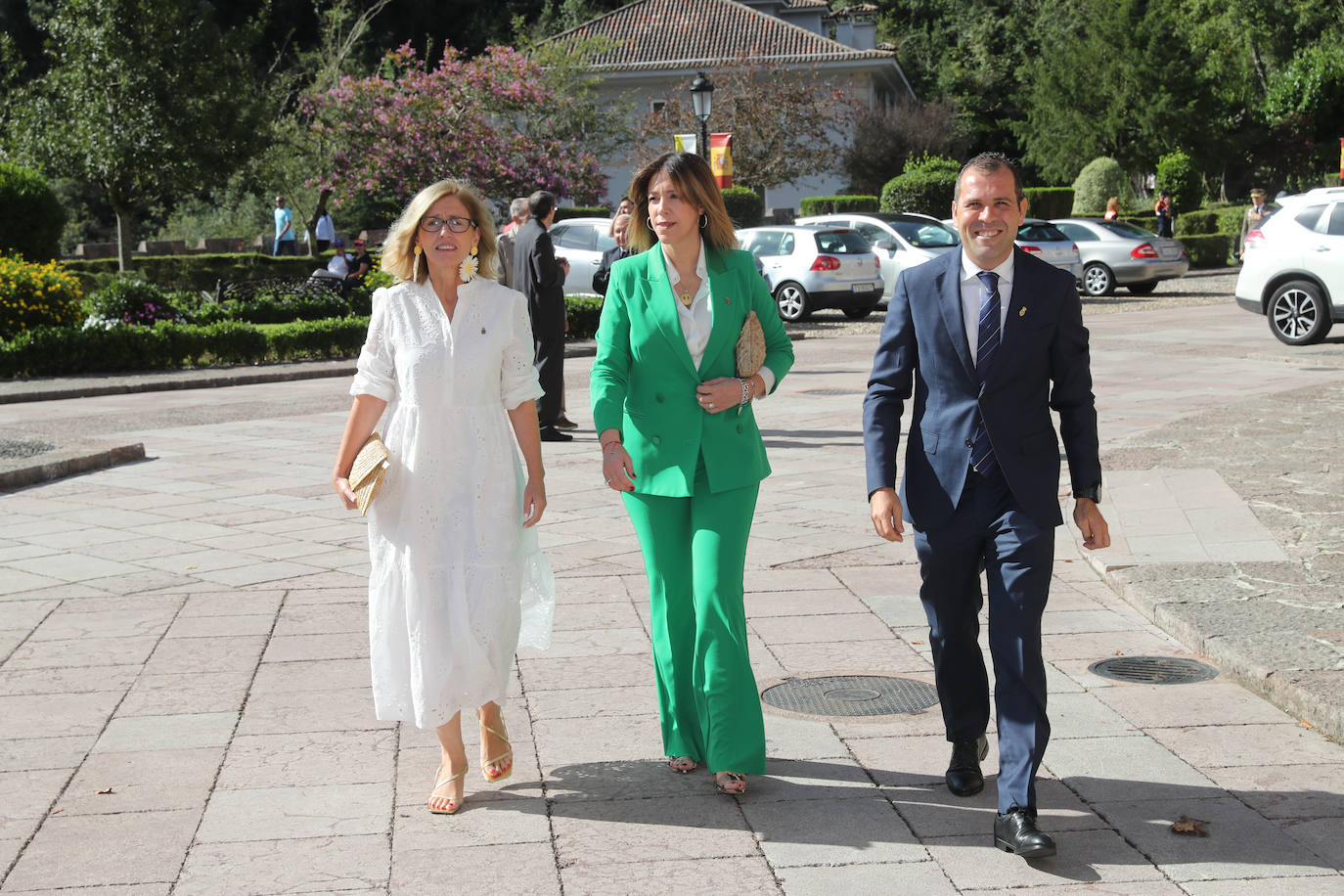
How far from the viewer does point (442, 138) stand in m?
33.5

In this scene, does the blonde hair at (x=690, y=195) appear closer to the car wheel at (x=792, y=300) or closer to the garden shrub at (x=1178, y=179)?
Result: the car wheel at (x=792, y=300)

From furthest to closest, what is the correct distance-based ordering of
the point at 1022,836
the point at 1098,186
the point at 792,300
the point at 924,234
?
the point at 1098,186
the point at 924,234
the point at 792,300
the point at 1022,836

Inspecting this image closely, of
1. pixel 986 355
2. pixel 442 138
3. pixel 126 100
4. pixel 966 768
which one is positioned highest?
pixel 126 100

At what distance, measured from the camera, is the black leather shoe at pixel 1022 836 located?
356 centimetres

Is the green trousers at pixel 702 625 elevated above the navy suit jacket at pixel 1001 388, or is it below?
below

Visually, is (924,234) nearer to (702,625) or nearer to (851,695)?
(851,695)

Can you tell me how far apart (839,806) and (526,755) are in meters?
1.05

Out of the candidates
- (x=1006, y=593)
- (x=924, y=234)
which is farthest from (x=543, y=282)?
(x=924, y=234)

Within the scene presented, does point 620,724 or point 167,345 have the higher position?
point 167,345

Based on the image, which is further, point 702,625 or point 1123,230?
point 1123,230

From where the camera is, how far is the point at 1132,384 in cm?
1473

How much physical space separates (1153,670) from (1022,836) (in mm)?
2044

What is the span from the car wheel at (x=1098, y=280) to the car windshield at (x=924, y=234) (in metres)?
4.23

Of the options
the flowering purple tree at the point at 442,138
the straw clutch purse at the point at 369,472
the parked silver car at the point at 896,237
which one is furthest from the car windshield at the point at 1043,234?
the straw clutch purse at the point at 369,472
